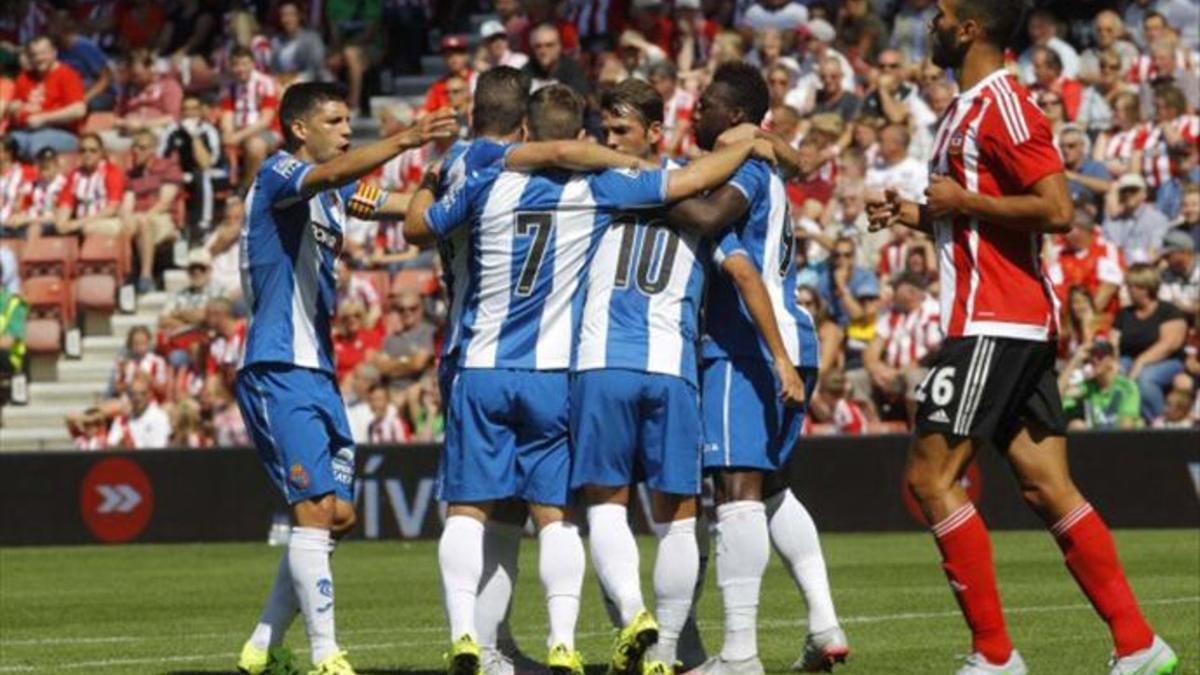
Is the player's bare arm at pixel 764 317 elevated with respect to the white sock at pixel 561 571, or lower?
elevated

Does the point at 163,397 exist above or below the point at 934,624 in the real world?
below

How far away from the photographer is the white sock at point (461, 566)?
10125 millimetres

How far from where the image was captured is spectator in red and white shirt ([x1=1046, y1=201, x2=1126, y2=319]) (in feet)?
73.4

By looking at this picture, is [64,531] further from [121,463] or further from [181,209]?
[181,209]

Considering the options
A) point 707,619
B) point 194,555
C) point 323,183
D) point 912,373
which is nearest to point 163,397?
point 194,555

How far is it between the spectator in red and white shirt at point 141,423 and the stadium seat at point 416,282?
8.02 ft

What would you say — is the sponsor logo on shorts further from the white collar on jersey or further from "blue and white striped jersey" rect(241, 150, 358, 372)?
the white collar on jersey

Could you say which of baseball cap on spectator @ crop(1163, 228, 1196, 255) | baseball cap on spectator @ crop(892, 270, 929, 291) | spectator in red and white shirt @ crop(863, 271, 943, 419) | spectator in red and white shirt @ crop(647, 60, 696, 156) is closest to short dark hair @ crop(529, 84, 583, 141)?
spectator in red and white shirt @ crop(863, 271, 943, 419)

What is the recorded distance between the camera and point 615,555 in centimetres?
1017

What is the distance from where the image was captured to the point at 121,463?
23.5 metres

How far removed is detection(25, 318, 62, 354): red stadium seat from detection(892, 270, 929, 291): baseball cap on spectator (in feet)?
30.3

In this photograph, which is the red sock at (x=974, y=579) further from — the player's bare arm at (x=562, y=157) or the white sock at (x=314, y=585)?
the white sock at (x=314, y=585)

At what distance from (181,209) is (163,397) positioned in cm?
310

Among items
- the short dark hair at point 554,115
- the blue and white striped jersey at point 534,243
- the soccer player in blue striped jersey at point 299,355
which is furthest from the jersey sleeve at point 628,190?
the soccer player in blue striped jersey at point 299,355
